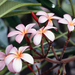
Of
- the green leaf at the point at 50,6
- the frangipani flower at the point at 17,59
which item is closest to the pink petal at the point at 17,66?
the frangipani flower at the point at 17,59

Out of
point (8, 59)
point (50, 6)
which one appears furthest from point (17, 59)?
point (50, 6)

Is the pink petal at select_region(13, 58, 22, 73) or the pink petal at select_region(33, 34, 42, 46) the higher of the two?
the pink petal at select_region(33, 34, 42, 46)

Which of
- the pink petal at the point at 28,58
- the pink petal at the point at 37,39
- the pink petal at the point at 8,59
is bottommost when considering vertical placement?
the pink petal at the point at 28,58

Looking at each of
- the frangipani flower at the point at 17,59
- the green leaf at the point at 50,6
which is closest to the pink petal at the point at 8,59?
the frangipani flower at the point at 17,59

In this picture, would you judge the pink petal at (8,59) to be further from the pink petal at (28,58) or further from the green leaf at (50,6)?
the green leaf at (50,6)

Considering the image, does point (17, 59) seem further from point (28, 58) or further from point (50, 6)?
point (50, 6)

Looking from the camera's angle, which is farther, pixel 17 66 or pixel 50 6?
pixel 50 6

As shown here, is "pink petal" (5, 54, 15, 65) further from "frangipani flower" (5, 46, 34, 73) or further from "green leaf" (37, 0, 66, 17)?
"green leaf" (37, 0, 66, 17)

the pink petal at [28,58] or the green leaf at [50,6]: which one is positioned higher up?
the green leaf at [50,6]

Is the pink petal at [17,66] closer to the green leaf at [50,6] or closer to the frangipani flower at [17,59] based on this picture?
the frangipani flower at [17,59]

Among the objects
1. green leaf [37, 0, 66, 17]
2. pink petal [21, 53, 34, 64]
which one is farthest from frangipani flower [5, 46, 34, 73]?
green leaf [37, 0, 66, 17]

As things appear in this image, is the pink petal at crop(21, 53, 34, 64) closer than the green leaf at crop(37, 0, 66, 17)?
Yes

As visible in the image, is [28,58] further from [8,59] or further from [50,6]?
[50,6]

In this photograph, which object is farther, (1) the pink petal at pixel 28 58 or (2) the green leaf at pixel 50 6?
(2) the green leaf at pixel 50 6
